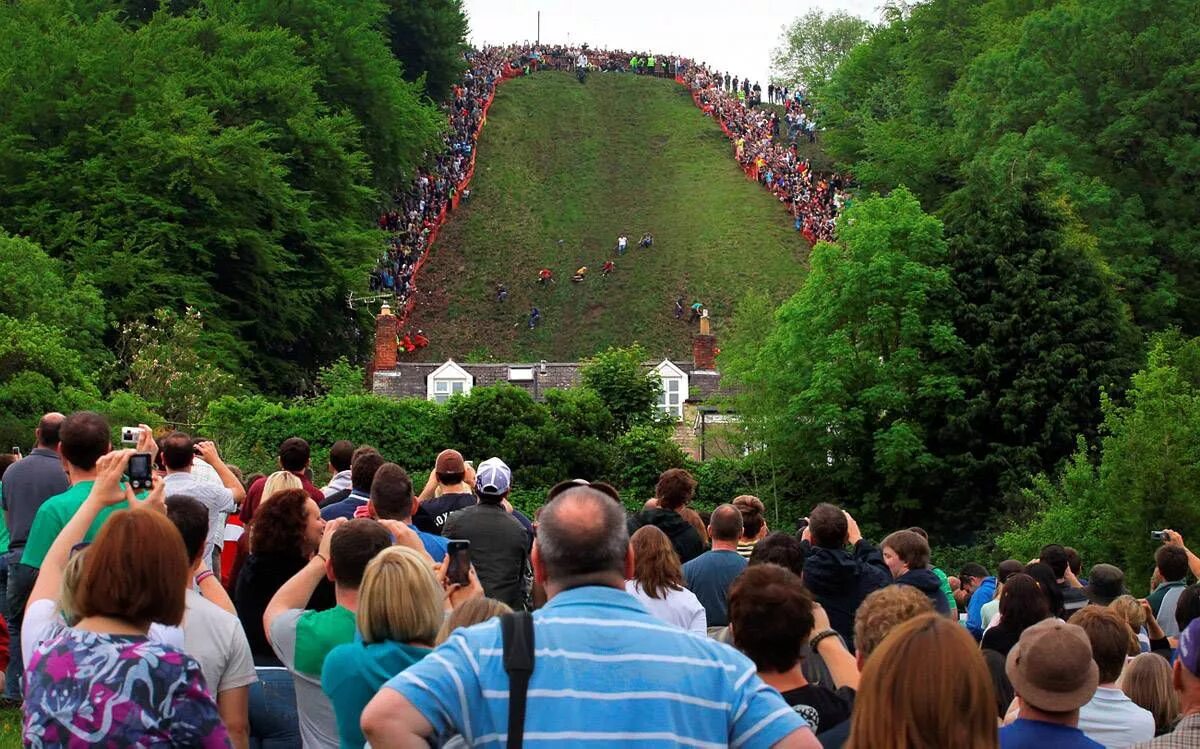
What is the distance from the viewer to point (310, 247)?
188 feet

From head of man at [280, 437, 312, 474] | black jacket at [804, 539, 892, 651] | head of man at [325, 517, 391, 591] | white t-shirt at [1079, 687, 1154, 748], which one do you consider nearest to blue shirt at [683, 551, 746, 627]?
black jacket at [804, 539, 892, 651]

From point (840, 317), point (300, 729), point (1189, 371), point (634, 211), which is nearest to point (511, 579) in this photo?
point (300, 729)

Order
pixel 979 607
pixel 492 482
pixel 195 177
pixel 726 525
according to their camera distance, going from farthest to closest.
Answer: pixel 195 177, pixel 979 607, pixel 492 482, pixel 726 525

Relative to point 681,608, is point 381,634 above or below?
above

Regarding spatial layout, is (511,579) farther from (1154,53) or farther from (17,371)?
(1154,53)

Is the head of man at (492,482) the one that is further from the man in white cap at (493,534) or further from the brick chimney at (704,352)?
the brick chimney at (704,352)

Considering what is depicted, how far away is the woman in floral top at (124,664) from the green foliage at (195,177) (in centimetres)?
4048

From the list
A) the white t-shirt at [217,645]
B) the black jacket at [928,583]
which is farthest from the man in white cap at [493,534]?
the white t-shirt at [217,645]

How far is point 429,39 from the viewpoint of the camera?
92188 millimetres

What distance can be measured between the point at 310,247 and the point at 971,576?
1679 inches

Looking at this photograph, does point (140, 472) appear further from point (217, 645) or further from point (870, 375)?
point (870, 375)

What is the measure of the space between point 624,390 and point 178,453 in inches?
1491

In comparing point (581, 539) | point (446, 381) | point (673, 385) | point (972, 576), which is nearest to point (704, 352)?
point (673, 385)

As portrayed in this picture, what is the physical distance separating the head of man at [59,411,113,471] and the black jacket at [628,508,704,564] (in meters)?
3.98
